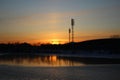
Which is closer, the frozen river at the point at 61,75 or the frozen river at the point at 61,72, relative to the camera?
the frozen river at the point at 61,75

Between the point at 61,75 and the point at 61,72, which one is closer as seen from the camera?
the point at 61,75

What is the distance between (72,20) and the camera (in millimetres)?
93188

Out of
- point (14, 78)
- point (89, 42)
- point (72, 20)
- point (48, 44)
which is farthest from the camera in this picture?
point (48, 44)

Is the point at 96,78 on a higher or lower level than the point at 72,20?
lower

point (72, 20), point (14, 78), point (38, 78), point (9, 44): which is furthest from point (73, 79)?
point (9, 44)

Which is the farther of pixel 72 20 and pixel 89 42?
pixel 89 42

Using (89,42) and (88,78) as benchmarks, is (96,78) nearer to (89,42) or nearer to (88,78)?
(88,78)

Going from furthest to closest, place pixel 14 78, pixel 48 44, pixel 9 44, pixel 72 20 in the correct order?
1. pixel 9 44
2. pixel 48 44
3. pixel 72 20
4. pixel 14 78

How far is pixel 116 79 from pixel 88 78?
6.67ft

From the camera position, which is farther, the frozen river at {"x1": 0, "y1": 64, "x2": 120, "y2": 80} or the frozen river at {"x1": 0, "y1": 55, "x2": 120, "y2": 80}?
the frozen river at {"x1": 0, "y1": 55, "x2": 120, "y2": 80}

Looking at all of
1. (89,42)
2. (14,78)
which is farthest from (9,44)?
(14,78)

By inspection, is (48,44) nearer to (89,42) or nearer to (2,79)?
(89,42)

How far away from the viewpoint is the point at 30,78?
68.6 ft

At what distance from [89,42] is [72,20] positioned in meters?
46.6
